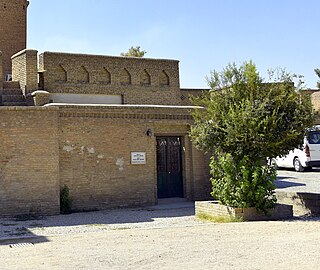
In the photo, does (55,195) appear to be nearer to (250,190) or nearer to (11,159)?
(11,159)

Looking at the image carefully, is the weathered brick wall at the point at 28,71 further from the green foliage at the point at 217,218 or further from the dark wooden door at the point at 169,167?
the green foliage at the point at 217,218

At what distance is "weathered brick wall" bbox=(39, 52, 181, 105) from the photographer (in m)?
18.5

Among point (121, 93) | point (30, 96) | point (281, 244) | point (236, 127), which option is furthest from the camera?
point (121, 93)

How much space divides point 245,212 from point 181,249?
404cm

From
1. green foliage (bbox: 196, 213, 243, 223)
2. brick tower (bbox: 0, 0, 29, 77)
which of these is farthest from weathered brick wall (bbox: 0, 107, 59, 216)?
brick tower (bbox: 0, 0, 29, 77)

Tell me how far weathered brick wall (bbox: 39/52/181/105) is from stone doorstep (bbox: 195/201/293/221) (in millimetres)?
7936

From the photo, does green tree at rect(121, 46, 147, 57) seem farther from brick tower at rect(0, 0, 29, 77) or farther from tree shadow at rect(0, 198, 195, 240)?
tree shadow at rect(0, 198, 195, 240)

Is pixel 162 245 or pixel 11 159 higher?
pixel 11 159

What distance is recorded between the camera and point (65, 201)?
14844mm

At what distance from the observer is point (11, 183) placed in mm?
14078

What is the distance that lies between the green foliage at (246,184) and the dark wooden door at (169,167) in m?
4.23

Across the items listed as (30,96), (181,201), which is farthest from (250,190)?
(30,96)

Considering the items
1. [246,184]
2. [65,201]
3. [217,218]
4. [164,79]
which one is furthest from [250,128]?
[164,79]

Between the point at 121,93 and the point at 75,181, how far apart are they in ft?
19.2
